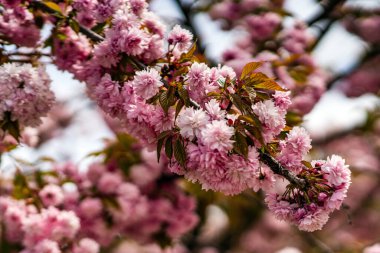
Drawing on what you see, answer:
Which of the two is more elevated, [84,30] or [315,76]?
[84,30]

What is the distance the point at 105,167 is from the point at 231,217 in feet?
6.84

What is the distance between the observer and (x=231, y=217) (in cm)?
562

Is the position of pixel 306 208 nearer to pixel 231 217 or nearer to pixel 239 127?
pixel 239 127

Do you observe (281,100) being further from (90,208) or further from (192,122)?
(90,208)

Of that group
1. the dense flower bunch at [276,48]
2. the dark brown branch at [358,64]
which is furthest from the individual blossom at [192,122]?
the dark brown branch at [358,64]

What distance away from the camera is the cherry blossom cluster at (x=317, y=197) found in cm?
181

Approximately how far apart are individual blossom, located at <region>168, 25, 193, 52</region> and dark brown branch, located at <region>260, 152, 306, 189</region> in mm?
629

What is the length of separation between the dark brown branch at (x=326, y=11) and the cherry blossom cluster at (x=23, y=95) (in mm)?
3243

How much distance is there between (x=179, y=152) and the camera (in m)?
1.82

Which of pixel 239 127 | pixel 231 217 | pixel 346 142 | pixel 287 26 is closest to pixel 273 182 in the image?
pixel 239 127

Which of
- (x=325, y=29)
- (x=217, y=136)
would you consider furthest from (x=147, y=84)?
(x=325, y=29)

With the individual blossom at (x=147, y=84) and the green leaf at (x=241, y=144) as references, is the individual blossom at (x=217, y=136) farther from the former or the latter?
the individual blossom at (x=147, y=84)

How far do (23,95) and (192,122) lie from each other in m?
0.91

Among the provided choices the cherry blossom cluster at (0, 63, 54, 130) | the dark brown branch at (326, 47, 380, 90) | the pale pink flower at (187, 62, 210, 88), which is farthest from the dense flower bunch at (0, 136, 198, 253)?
the dark brown branch at (326, 47, 380, 90)
